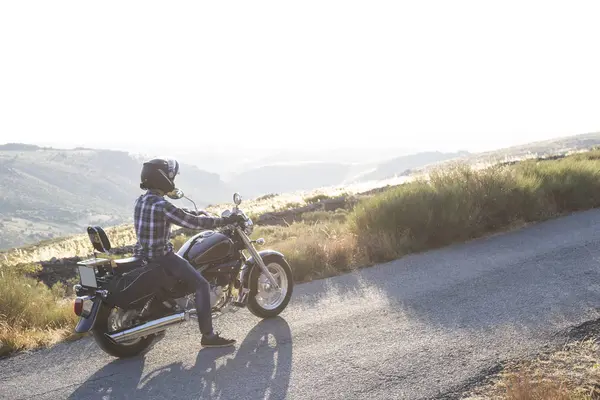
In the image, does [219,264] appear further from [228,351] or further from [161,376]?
[161,376]

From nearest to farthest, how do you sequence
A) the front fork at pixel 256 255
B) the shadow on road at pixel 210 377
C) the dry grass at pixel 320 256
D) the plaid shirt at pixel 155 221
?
the shadow on road at pixel 210 377
the plaid shirt at pixel 155 221
the front fork at pixel 256 255
the dry grass at pixel 320 256

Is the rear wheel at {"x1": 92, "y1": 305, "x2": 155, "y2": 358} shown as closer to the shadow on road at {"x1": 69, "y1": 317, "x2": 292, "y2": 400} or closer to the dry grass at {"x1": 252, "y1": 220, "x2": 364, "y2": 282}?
the shadow on road at {"x1": 69, "y1": 317, "x2": 292, "y2": 400}

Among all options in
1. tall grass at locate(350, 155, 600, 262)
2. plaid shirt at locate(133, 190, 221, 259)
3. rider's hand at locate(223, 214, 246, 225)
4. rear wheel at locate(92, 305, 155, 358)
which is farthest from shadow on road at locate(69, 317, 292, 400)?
tall grass at locate(350, 155, 600, 262)

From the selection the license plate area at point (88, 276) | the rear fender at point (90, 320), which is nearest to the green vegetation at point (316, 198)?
the license plate area at point (88, 276)

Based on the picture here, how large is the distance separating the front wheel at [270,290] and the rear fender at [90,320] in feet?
6.00

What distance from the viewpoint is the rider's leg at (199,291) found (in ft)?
18.4

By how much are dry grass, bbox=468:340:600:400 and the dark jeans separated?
2.88m

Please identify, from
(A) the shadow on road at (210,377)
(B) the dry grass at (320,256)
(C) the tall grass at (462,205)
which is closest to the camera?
(A) the shadow on road at (210,377)

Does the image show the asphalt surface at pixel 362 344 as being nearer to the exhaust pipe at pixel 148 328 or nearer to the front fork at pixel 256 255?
the exhaust pipe at pixel 148 328

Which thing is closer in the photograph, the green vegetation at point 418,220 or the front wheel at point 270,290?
the front wheel at point 270,290

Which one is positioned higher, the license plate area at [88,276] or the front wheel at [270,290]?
the license plate area at [88,276]

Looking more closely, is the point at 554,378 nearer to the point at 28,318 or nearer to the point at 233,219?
the point at 233,219

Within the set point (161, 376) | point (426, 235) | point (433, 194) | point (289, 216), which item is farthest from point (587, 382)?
point (289, 216)

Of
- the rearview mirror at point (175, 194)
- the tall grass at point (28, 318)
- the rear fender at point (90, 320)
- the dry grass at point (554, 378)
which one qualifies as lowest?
the dry grass at point (554, 378)
